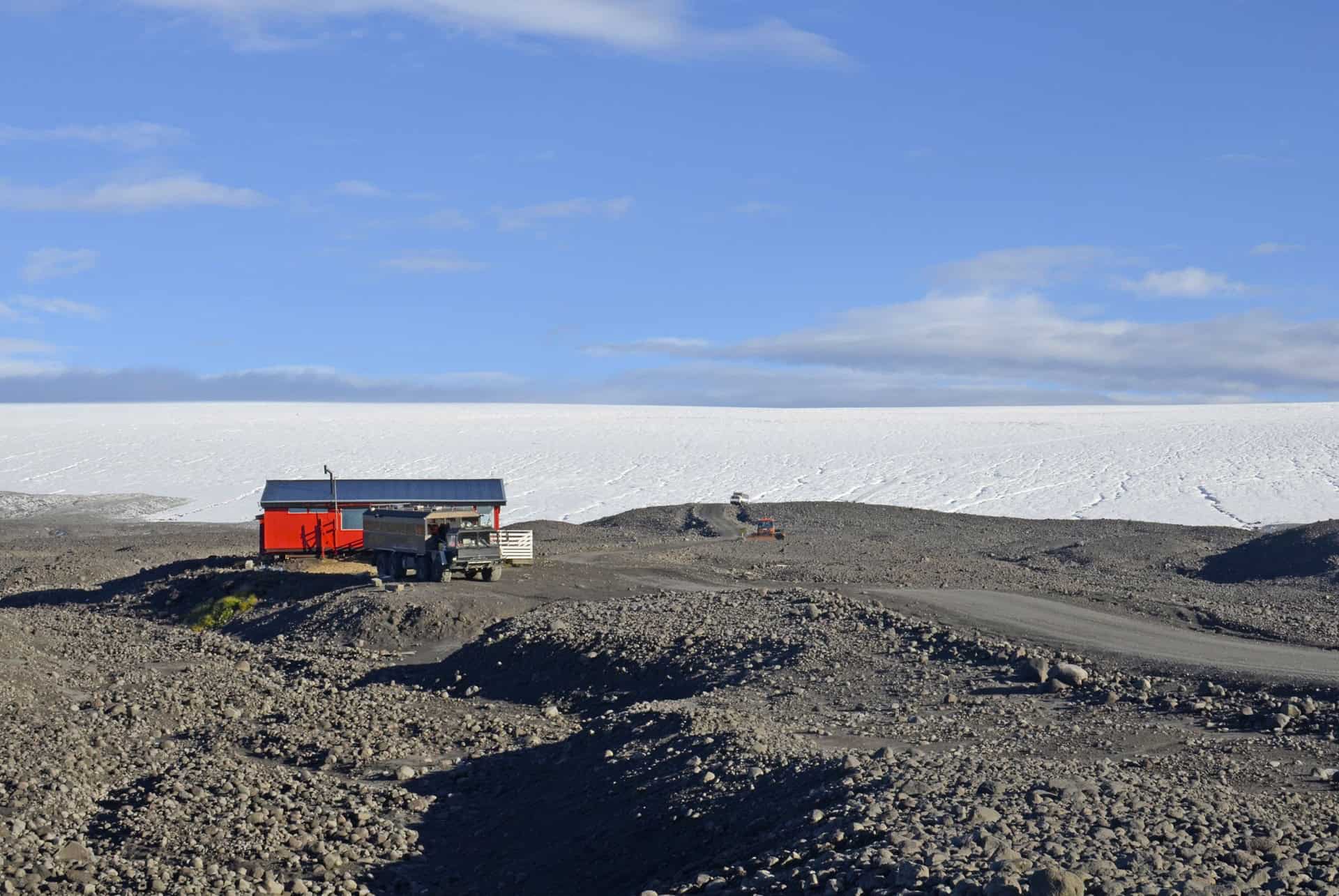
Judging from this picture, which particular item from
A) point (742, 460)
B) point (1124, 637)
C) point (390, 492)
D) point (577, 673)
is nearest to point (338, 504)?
point (390, 492)

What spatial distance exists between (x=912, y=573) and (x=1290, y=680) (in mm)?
16258

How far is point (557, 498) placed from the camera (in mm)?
57500

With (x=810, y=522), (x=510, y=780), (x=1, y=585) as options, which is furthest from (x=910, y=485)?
(x=510, y=780)

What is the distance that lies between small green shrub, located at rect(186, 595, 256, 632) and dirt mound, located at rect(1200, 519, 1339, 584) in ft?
76.4

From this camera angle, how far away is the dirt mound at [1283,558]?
106ft

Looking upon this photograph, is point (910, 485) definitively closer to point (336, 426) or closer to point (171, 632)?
point (171, 632)

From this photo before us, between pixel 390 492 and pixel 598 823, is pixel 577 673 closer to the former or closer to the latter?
pixel 598 823

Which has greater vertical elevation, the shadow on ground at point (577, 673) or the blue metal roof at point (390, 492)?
the blue metal roof at point (390, 492)

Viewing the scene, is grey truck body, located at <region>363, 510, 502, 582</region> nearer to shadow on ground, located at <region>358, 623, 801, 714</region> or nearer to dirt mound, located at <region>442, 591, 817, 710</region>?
dirt mound, located at <region>442, 591, 817, 710</region>

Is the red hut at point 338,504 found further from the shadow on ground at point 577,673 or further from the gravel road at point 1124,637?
the gravel road at point 1124,637

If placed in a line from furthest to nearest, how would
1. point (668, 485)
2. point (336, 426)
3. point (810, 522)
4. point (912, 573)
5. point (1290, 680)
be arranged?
1. point (336, 426)
2. point (668, 485)
3. point (810, 522)
4. point (912, 573)
5. point (1290, 680)

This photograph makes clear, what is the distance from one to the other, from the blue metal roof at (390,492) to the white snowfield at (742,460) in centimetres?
1772

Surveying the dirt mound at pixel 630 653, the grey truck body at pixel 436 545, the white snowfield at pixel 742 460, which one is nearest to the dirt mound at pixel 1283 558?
the white snowfield at pixel 742 460

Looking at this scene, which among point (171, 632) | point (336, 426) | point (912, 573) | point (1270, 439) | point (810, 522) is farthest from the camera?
point (336, 426)
